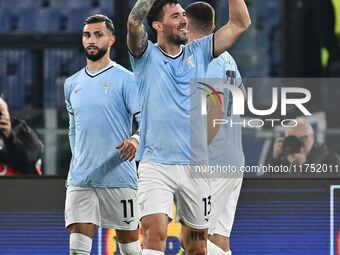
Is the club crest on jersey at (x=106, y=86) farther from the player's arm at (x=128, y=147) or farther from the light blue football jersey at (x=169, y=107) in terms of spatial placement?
the light blue football jersey at (x=169, y=107)

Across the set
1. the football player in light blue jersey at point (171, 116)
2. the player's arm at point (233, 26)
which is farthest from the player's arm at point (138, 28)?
the player's arm at point (233, 26)

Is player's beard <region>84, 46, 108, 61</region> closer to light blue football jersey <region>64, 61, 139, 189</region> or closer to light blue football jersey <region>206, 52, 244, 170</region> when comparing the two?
light blue football jersey <region>64, 61, 139, 189</region>

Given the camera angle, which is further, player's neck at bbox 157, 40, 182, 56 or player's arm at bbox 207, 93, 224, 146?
player's arm at bbox 207, 93, 224, 146

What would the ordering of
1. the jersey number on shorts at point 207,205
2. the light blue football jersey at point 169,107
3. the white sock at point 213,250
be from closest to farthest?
the light blue football jersey at point 169,107
the jersey number on shorts at point 207,205
the white sock at point 213,250

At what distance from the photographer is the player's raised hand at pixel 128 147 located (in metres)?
8.30

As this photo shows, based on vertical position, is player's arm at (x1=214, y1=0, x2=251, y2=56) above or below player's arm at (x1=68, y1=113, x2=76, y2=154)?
above

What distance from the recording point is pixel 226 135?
854cm

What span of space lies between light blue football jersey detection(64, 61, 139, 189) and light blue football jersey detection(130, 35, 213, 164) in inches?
35.9

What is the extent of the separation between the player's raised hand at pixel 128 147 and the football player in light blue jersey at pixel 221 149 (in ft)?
2.01

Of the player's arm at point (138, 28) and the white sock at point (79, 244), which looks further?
the white sock at point (79, 244)

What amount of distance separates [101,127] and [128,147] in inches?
16.9

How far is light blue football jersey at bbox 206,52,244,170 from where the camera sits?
850 centimetres

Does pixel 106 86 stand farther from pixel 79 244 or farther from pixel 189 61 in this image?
pixel 79 244

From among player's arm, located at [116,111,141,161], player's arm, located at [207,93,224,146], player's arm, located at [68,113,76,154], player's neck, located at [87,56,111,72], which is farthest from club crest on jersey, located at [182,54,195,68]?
player's arm, located at [68,113,76,154]
